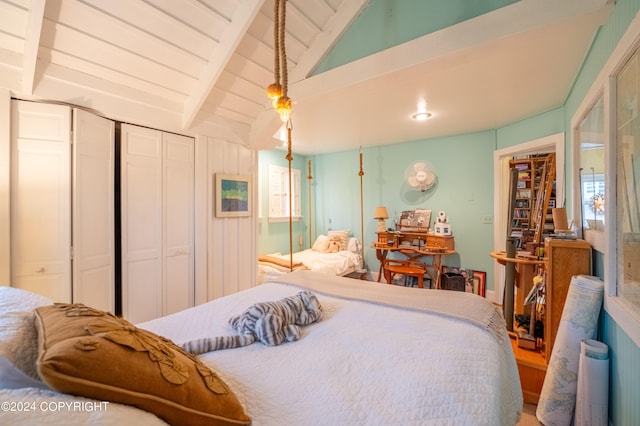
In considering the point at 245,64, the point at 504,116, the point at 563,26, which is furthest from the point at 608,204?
the point at 245,64

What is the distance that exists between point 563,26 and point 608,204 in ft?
3.37

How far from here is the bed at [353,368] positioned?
60 centimetres

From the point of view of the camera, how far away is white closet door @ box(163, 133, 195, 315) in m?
2.66

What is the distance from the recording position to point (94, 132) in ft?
7.11

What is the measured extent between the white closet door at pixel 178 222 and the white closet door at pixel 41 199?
0.73 metres

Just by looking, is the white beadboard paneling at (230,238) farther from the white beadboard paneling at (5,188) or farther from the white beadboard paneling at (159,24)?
the white beadboard paneling at (5,188)

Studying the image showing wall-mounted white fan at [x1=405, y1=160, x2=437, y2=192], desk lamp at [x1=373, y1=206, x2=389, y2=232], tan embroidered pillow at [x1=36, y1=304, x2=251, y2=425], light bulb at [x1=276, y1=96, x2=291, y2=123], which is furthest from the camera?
desk lamp at [x1=373, y1=206, x2=389, y2=232]

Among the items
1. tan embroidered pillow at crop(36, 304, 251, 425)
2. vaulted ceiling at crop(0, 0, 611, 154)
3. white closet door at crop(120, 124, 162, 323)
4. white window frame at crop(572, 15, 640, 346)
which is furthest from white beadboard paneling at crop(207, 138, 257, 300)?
white window frame at crop(572, 15, 640, 346)

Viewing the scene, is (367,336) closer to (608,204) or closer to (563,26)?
(608,204)

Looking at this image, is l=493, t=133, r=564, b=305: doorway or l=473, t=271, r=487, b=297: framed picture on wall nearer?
l=493, t=133, r=564, b=305: doorway

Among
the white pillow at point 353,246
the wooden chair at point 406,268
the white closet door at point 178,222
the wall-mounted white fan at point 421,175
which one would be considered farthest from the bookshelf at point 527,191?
the white closet door at point 178,222

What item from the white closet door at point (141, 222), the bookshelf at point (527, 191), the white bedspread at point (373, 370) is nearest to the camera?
the white bedspread at point (373, 370)

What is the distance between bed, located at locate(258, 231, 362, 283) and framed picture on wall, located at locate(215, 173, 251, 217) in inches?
33.1

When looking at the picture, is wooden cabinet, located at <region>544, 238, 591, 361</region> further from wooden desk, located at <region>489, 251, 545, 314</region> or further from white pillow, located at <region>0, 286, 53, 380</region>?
white pillow, located at <region>0, 286, 53, 380</region>
